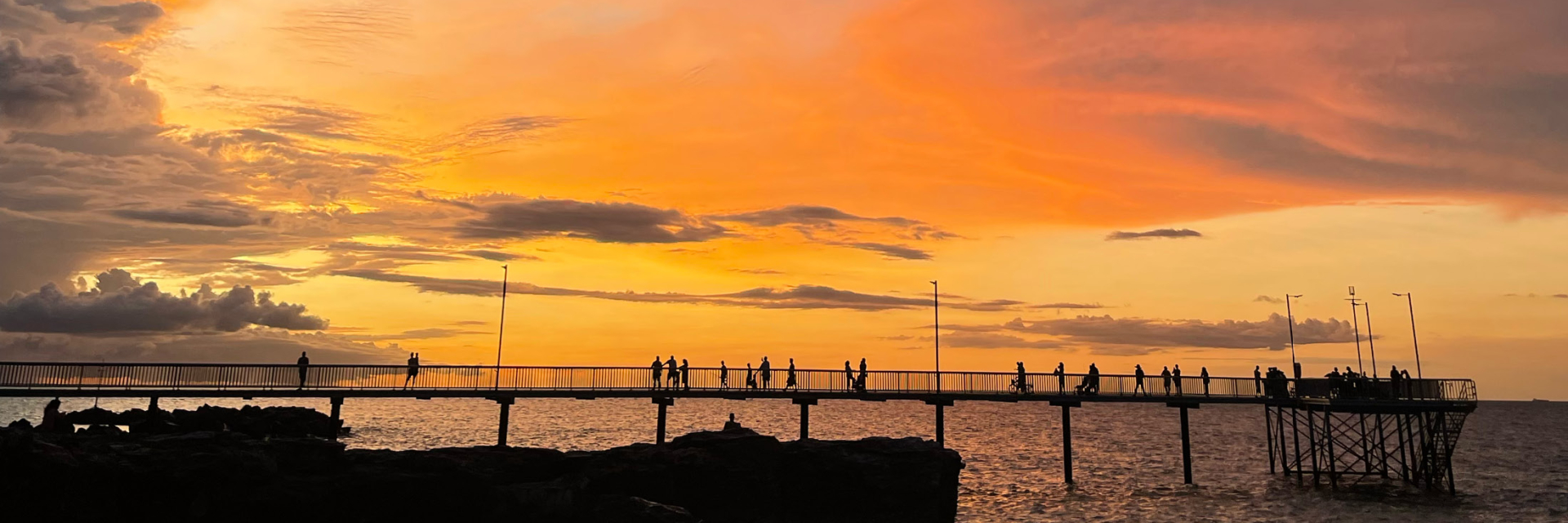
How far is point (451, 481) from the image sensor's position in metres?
35.9

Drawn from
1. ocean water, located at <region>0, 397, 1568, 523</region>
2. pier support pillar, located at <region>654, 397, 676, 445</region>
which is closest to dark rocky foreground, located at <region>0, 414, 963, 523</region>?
ocean water, located at <region>0, 397, 1568, 523</region>

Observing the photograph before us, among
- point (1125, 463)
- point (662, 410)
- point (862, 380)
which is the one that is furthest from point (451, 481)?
point (1125, 463)

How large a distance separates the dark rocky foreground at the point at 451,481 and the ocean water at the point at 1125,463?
855 cm

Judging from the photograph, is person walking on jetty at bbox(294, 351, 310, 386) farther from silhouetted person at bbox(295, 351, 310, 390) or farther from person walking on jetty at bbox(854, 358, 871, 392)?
person walking on jetty at bbox(854, 358, 871, 392)

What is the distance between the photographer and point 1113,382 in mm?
59938

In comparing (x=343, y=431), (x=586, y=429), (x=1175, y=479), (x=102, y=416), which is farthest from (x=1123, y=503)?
(x=586, y=429)

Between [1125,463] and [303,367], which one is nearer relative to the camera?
[303,367]

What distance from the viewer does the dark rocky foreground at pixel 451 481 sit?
32406mm

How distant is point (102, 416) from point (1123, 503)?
198 feet

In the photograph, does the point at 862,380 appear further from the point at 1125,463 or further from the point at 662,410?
the point at 1125,463

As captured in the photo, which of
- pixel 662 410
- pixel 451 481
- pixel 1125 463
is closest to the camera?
pixel 451 481

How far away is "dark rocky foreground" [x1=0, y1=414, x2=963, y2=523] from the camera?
3241 cm

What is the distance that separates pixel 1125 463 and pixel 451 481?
62.9 m

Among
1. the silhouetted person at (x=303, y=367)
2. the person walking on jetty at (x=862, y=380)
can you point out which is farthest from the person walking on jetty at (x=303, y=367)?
the person walking on jetty at (x=862, y=380)
